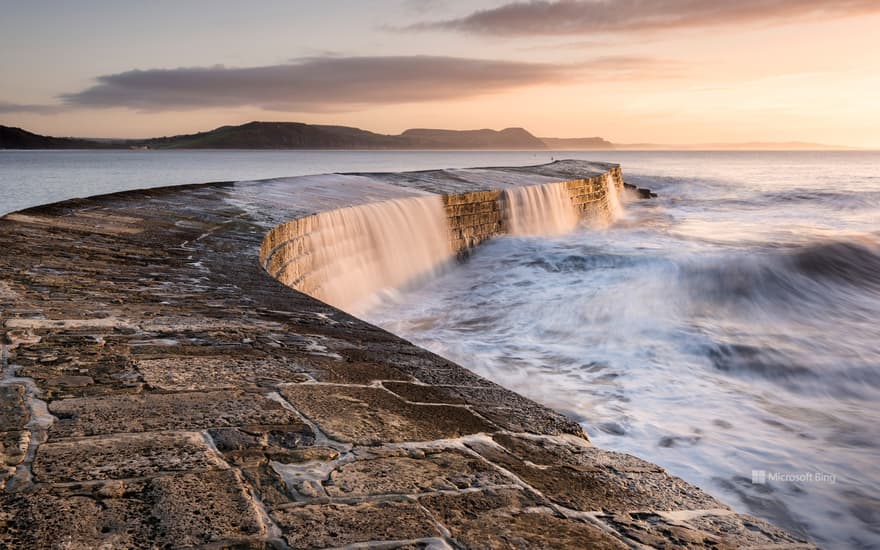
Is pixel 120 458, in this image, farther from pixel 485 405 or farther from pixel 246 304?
pixel 246 304

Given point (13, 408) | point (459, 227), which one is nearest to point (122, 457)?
point (13, 408)

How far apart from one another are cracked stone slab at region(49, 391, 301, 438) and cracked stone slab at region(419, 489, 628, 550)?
0.70 m

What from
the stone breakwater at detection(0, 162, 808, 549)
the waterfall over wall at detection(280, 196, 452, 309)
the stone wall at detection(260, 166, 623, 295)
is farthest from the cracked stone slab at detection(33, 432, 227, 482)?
the waterfall over wall at detection(280, 196, 452, 309)

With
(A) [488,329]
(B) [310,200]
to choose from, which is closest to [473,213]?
(B) [310,200]

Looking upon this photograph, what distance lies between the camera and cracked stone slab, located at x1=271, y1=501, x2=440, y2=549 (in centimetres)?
167

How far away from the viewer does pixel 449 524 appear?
180 centimetres

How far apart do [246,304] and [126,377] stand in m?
1.44

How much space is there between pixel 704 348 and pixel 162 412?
6802mm

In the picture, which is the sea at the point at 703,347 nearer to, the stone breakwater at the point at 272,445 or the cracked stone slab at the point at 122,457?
the stone breakwater at the point at 272,445

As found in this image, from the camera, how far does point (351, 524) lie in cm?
175

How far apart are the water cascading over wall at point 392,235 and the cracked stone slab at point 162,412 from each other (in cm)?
364

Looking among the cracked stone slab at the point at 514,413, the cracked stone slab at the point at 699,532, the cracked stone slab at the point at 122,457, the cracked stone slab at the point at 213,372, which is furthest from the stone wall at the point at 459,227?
the cracked stone slab at the point at 699,532

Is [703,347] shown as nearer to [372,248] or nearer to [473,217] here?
[372,248]

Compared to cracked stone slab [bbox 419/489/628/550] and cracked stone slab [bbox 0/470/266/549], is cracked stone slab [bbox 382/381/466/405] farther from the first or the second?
cracked stone slab [bbox 0/470/266/549]
